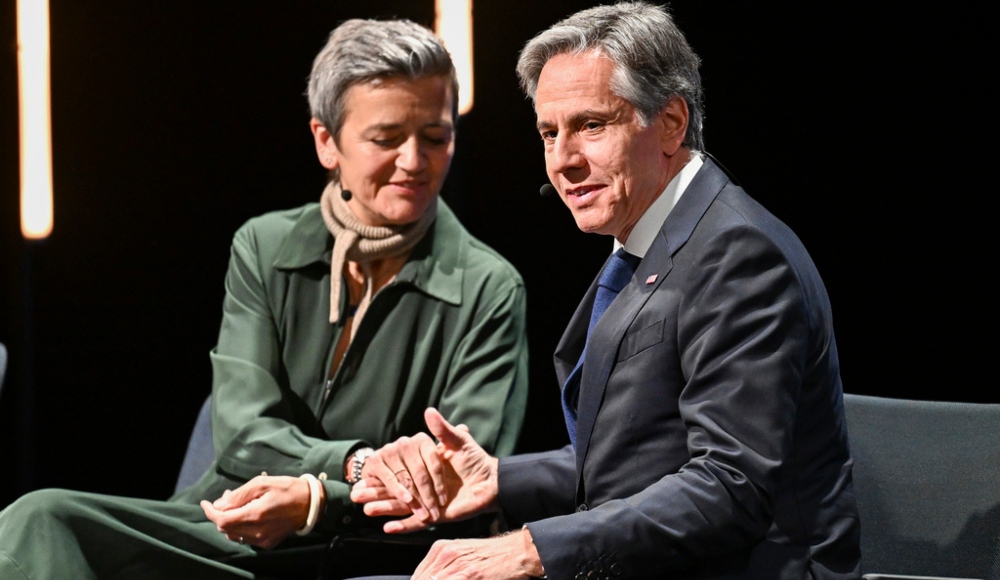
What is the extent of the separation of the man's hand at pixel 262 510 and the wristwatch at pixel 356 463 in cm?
11

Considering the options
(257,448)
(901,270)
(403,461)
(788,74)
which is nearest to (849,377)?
(901,270)

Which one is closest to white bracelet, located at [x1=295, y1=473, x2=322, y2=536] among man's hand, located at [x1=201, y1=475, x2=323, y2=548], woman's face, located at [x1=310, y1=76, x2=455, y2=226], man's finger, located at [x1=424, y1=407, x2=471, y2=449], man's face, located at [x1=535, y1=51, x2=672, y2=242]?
man's hand, located at [x1=201, y1=475, x2=323, y2=548]

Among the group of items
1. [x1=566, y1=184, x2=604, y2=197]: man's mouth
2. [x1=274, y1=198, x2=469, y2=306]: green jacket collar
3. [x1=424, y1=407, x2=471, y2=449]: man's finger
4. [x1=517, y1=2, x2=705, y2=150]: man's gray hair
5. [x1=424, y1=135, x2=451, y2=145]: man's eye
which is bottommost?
[x1=424, y1=407, x2=471, y2=449]: man's finger

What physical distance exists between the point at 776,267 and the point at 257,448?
1.43 meters

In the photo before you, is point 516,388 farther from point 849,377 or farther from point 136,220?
point 136,220

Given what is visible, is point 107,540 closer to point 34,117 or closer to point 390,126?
point 390,126

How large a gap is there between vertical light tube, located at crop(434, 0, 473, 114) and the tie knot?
1.47 meters

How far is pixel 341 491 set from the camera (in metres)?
2.54

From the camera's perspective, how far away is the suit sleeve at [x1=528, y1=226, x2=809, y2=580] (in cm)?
162

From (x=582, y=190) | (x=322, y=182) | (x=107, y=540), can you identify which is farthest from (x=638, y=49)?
(x=322, y=182)

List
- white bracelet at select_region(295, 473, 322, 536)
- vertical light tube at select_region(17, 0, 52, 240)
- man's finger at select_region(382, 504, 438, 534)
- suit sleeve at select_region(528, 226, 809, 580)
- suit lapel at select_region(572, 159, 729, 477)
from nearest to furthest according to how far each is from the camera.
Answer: suit sleeve at select_region(528, 226, 809, 580) < suit lapel at select_region(572, 159, 729, 477) < man's finger at select_region(382, 504, 438, 534) < white bracelet at select_region(295, 473, 322, 536) < vertical light tube at select_region(17, 0, 52, 240)

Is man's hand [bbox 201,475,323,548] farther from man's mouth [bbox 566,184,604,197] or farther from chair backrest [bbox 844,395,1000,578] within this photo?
chair backrest [bbox 844,395,1000,578]

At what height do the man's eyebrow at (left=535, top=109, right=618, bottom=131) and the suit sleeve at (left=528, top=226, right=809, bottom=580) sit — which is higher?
the man's eyebrow at (left=535, top=109, right=618, bottom=131)

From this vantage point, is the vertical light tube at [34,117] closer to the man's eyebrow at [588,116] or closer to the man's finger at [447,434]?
the man's finger at [447,434]
